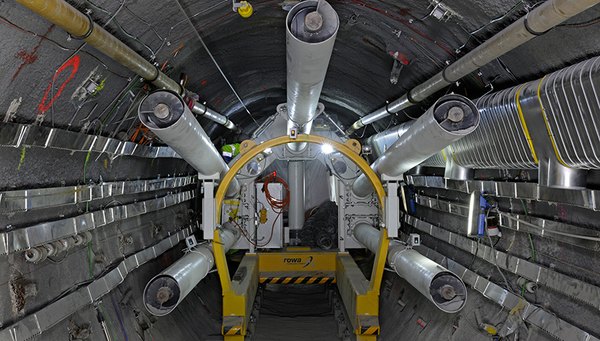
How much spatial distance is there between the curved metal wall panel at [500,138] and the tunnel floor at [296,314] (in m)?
3.68

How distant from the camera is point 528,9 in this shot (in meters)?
2.74

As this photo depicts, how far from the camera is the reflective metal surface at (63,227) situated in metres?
2.73

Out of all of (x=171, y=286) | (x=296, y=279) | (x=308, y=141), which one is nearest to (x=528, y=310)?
(x=308, y=141)

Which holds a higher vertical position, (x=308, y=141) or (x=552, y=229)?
(x=308, y=141)

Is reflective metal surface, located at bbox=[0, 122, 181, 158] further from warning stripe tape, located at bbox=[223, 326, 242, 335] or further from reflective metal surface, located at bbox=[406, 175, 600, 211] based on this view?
reflective metal surface, located at bbox=[406, 175, 600, 211]

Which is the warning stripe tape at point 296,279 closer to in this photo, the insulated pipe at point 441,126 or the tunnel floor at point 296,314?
the tunnel floor at point 296,314

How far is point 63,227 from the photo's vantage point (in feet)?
11.0

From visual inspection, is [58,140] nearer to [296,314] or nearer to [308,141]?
[308,141]

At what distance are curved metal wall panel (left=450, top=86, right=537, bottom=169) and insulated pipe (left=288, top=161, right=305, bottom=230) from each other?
427cm

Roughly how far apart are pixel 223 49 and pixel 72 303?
327 cm

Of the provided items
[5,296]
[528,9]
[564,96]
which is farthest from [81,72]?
[564,96]

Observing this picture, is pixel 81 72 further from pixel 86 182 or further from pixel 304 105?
pixel 304 105

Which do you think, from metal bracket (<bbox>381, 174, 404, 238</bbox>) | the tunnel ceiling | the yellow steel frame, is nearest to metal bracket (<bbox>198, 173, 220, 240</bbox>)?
the yellow steel frame

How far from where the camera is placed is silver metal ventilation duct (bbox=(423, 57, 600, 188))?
255 cm
